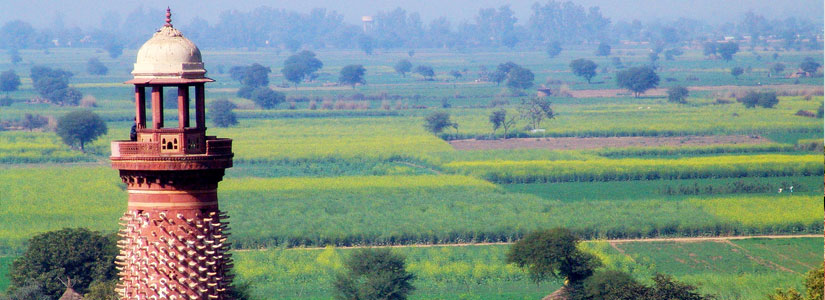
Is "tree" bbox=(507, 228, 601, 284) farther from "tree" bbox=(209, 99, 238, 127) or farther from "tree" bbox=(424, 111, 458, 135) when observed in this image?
"tree" bbox=(209, 99, 238, 127)

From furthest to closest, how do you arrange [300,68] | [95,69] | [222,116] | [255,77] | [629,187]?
[95,69], [300,68], [255,77], [222,116], [629,187]

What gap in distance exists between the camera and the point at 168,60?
12.0m

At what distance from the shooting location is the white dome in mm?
11992

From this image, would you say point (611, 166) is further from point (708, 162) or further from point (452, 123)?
point (452, 123)

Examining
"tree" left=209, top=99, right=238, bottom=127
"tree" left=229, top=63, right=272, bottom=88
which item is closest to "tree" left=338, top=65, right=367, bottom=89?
"tree" left=229, top=63, right=272, bottom=88

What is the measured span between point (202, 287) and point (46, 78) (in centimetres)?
13010

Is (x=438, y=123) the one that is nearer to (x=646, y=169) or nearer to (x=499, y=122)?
(x=499, y=122)

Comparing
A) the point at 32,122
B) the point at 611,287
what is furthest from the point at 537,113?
the point at 611,287

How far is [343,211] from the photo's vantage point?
63688 mm

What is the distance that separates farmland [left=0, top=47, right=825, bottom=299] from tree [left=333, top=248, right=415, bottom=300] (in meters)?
0.97

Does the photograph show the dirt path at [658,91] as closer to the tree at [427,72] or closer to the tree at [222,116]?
the tree at [427,72]

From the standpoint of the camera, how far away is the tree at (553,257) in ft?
143

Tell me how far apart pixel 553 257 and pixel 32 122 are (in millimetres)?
72014

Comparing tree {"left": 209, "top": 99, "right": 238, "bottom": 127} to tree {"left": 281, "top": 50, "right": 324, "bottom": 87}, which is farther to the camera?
tree {"left": 281, "top": 50, "right": 324, "bottom": 87}
